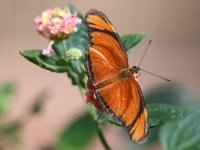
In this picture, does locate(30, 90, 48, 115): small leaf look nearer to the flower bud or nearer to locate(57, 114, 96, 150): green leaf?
locate(57, 114, 96, 150): green leaf

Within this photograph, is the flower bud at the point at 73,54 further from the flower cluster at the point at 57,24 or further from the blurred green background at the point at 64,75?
the blurred green background at the point at 64,75

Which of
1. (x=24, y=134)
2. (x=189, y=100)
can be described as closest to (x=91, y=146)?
(x=189, y=100)

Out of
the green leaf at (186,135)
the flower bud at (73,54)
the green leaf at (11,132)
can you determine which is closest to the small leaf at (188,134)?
the green leaf at (186,135)

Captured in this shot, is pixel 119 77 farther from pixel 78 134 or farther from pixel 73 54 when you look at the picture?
pixel 78 134

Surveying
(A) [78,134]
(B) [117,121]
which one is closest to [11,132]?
(A) [78,134]

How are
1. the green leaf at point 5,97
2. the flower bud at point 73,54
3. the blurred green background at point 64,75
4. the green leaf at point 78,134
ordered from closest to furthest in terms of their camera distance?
the flower bud at point 73,54
the green leaf at point 78,134
the green leaf at point 5,97
the blurred green background at point 64,75

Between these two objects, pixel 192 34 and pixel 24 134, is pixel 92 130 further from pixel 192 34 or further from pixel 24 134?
pixel 192 34

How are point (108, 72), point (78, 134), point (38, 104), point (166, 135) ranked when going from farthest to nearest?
point (38, 104) → point (78, 134) → point (166, 135) → point (108, 72)
